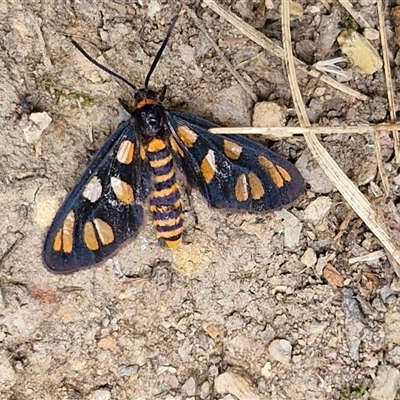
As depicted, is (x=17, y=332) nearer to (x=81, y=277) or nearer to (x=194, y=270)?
(x=81, y=277)

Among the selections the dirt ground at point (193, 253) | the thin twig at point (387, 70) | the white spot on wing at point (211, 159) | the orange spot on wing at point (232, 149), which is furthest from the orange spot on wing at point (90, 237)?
the thin twig at point (387, 70)

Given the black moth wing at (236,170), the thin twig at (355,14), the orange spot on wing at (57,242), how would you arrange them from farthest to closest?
the thin twig at (355,14) < the black moth wing at (236,170) < the orange spot on wing at (57,242)

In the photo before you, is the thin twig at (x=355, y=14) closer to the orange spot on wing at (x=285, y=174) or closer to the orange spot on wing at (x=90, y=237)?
the orange spot on wing at (x=285, y=174)

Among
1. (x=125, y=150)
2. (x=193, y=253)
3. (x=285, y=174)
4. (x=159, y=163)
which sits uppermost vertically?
(x=125, y=150)

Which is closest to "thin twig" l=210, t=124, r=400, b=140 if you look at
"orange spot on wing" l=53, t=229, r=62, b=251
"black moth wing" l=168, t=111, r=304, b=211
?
"black moth wing" l=168, t=111, r=304, b=211

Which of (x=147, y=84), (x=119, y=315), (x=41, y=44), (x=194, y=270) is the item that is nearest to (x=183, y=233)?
(x=194, y=270)

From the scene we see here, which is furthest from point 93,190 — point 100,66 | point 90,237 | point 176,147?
point 100,66

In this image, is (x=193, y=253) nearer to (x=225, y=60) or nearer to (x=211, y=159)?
(x=211, y=159)
